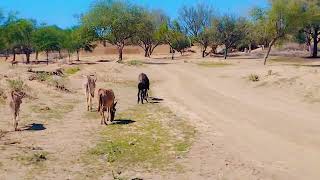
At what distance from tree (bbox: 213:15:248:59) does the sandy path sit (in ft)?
160

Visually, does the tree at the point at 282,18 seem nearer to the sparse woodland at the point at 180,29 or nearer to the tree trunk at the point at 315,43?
the sparse woodland at the point at 180,29

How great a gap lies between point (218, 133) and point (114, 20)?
5523 cm

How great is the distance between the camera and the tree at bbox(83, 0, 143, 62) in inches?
2751

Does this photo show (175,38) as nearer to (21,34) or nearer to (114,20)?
(114,20)

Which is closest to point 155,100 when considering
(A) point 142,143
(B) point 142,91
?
(B) point 142,91

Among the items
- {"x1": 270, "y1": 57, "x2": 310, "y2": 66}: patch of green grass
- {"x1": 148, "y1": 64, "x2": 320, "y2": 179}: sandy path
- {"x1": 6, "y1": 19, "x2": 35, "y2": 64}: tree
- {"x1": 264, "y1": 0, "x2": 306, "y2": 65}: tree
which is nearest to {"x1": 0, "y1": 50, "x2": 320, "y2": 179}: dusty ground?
{"x1": 148, "y1": 64, "x2": 320, "y2": 179}: sandy path

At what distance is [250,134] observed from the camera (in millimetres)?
15539

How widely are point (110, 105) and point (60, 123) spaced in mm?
1903

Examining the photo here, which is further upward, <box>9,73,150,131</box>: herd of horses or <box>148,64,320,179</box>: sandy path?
<box>9,73,150,131</box>: herd of horses

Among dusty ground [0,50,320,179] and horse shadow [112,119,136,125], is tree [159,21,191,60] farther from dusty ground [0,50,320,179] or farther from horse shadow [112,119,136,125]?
horse shadow [112,119,136,125]

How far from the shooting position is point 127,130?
16203mm

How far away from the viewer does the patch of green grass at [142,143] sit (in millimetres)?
11797

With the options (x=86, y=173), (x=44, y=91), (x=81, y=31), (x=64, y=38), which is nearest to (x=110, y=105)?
(x=86, y=173)

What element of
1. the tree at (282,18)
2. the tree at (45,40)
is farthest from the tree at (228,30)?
the tree at (45,40)
